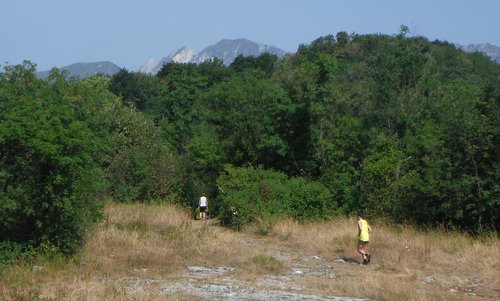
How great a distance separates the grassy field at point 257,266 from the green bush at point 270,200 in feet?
9.65

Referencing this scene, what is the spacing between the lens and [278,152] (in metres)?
32.0

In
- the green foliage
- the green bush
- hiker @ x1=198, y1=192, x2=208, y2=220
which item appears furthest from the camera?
hiker @ x1=198, y1=192, x2=208, y2=220

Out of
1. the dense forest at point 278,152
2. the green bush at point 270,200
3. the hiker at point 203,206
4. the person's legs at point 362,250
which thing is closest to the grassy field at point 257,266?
the person's legs at point 362,250

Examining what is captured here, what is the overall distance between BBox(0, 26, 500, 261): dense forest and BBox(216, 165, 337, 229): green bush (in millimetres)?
62

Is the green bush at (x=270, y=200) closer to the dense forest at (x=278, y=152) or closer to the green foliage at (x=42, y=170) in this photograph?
the dense forest at (x=278, y=152)

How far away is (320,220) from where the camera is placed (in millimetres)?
27047

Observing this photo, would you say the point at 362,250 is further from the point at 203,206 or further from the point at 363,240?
the point at 203,206

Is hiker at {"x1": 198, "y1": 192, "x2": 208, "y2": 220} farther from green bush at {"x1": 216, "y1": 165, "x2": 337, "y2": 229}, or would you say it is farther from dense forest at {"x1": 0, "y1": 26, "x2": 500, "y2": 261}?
green bush at {"x1": 216, "y1": 165, "x2": 337, "y2": 229}

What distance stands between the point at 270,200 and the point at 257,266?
10909 millimetres

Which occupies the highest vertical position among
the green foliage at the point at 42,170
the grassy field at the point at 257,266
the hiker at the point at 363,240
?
the green foliage at the point at 42,170

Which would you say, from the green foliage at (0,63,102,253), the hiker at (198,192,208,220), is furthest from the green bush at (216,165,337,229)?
the green foliage at (0,63,102,253)

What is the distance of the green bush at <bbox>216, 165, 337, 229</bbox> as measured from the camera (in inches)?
1085

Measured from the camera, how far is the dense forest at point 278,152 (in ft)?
54.5

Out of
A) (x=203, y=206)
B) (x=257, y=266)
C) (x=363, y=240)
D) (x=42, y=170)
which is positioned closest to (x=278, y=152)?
(x=203, y=206)
